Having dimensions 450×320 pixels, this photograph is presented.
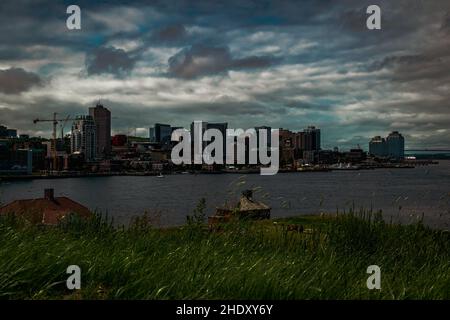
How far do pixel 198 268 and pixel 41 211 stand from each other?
7559 mm

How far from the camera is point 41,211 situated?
12.5 meters

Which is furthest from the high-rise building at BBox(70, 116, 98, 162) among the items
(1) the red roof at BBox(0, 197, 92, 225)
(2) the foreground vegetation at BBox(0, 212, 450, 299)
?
(2) the foreground vegetation at BBox(0, 212, 450, 299)

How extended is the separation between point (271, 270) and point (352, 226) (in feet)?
15.1

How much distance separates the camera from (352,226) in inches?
396

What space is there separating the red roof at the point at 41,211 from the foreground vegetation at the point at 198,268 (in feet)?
6.45

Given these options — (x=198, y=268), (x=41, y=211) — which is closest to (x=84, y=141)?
(x=41, y=211)

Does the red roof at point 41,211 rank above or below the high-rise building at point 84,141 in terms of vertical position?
below

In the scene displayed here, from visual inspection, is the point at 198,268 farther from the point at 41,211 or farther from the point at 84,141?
the point at 84,141

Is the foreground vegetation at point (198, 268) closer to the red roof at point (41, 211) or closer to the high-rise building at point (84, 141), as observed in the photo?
the red roof at point (41, 211)

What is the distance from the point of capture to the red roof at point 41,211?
1127cm

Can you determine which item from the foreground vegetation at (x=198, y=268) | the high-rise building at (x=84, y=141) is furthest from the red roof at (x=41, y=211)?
the high-rise building at (x=84, y=141)
